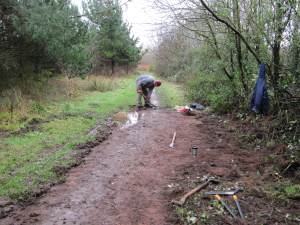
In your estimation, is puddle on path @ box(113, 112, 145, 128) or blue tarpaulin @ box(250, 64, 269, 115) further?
puddle on path @ box(113, 112, 145, 128)

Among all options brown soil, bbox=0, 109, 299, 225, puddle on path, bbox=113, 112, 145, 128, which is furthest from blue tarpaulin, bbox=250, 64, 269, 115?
puddle on path, bbox=113, 112, 145, 128

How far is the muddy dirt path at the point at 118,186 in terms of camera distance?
432 cm

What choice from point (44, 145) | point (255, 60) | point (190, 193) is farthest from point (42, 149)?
point (255, 60)

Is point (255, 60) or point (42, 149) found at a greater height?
point (255, 60)

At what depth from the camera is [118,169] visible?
243 inches

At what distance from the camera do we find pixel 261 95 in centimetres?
844

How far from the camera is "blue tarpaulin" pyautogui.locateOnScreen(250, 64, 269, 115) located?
27.0 feet

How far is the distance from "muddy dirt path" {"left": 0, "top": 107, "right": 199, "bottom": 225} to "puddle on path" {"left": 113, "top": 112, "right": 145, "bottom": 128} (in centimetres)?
155

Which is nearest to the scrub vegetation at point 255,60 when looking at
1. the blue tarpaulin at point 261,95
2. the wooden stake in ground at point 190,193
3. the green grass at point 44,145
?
the blue tarpaulin at point 261,95

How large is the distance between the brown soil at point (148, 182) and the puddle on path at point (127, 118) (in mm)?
1433

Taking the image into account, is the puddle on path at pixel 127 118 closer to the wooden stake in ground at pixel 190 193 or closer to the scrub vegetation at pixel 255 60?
the scrub vegetation at pixel 255 60

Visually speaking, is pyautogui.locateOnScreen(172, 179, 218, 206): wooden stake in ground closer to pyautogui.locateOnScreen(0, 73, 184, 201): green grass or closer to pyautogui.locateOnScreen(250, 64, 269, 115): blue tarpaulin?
pyautogui.locateOnScreen(0, 73, 184, 201): green grass

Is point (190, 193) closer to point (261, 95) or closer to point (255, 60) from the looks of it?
point (261, 95)

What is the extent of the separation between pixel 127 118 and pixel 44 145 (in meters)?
4.29
